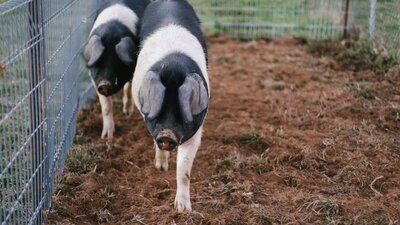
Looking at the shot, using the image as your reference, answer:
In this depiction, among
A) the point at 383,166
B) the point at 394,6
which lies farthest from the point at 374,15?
the point at 383,166

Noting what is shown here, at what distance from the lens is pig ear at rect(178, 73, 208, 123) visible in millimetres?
3592

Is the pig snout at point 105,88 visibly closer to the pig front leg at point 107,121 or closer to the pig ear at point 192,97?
the pig front leg at point 107,121

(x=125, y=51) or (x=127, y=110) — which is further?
(x=127, y=110)

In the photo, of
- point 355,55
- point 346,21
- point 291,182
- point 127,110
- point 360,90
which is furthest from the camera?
point 346,21

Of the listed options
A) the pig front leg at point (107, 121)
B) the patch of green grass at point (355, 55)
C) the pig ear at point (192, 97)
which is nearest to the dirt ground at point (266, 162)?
the pig front leg at point (107, 121)

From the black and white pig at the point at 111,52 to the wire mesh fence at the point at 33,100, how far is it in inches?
8.7

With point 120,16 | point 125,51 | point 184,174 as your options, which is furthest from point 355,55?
point 184,174

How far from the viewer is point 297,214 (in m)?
4.02

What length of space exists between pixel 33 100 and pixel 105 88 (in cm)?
168

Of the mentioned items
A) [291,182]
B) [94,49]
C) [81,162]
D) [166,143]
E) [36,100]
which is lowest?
[291,182]

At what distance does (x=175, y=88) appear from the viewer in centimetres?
375

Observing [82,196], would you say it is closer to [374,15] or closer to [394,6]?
[394,6]

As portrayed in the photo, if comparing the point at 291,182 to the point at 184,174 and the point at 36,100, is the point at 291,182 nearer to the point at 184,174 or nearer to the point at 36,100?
the point at 184,174

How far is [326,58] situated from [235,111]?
99.6 inches
